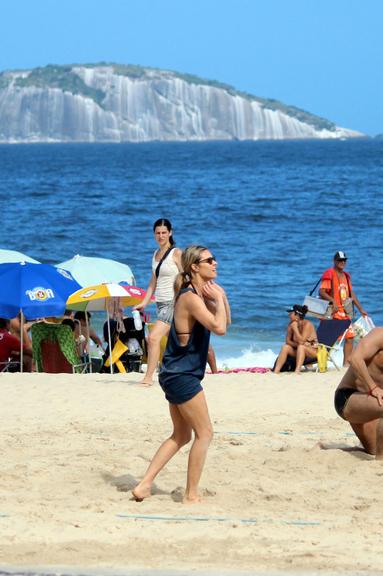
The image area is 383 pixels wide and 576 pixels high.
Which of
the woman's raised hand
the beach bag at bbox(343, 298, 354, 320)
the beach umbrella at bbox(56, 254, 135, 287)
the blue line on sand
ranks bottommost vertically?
the blue line on sand

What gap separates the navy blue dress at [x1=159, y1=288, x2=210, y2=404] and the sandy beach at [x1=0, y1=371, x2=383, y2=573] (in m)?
0.64

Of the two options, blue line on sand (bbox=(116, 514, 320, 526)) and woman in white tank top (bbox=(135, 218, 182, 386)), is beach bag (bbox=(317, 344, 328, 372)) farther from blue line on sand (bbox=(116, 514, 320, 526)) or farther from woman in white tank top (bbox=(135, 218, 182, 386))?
blue line on sand (bbox=(116, 514, 320, 526))

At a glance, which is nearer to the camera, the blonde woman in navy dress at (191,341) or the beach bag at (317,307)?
the blonde woman in navy dress at (191,341)

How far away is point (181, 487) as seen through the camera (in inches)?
280

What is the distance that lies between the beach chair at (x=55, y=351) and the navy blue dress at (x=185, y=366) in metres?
5.76

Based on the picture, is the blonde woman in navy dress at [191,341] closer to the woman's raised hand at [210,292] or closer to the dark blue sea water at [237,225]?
the woman's raised hand at [210,292]

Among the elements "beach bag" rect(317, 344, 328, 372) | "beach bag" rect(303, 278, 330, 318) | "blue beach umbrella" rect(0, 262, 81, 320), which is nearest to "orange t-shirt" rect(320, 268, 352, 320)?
"beach bag" rect(303, 278, 330, 318)

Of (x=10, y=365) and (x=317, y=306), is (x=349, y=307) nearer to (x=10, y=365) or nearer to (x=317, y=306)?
(x=317, y=306)

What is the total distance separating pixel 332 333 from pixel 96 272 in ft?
9.12

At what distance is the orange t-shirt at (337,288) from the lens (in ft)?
44.1

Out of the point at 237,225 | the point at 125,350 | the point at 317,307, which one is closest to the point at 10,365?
the point at 125,350

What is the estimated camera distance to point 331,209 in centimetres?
4625

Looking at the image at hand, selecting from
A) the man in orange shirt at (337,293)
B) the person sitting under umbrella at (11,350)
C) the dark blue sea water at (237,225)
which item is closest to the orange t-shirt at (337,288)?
the man in orange shirt at (337,293)

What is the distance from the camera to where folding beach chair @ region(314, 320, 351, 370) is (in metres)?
13.1
